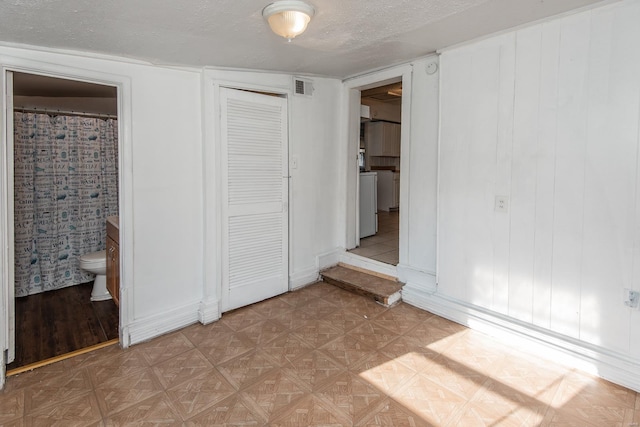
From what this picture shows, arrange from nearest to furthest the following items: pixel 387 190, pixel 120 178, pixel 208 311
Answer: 1. pixel 120 178
2. pixel 208 311
3. pixel 387 190

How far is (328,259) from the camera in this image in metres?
3.97

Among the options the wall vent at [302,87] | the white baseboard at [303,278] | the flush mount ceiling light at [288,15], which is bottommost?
the white baseboard at [303,278]

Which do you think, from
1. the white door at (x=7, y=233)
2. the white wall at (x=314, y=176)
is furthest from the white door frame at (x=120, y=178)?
the white wall at (x=314, y=176)

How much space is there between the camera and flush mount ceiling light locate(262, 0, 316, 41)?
178cm

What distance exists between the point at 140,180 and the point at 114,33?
0.99 metres

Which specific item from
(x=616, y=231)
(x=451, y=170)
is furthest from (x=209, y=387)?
(x=616, y=231)

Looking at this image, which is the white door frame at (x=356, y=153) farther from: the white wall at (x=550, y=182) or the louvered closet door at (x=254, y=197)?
the louvered closet door at (x=254, y=197)

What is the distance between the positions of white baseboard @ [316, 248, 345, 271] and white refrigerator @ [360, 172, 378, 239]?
804mm

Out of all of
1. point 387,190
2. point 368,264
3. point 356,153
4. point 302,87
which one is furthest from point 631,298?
point 387,190

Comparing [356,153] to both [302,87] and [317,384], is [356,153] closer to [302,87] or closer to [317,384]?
[302,87]

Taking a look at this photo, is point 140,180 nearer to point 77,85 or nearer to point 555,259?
point 77,85

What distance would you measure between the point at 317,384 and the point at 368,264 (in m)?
1.82

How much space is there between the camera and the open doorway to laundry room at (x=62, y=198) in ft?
10.5

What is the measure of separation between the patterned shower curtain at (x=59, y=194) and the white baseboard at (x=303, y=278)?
7.36 feet
